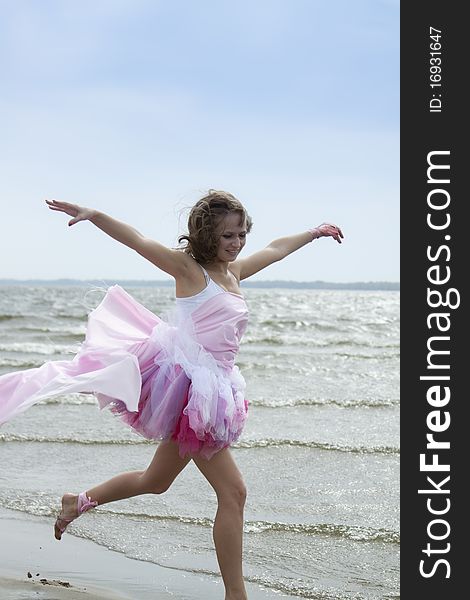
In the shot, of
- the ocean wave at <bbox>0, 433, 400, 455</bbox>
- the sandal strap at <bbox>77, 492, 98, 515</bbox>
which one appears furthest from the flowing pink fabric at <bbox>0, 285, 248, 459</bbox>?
the ocean wave at <bbox>0, 433, 400, 455</bbox>

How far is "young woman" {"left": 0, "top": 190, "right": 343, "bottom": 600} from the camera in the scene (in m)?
4.20

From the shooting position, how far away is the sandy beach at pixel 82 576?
15.1 ft

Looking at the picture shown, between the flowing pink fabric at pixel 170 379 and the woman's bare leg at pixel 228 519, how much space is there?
0.29ft

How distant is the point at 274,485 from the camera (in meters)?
7.21

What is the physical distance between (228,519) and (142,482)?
0.60 meters

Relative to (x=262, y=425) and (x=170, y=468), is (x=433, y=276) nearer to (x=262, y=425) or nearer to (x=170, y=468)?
(x=170, y=468)

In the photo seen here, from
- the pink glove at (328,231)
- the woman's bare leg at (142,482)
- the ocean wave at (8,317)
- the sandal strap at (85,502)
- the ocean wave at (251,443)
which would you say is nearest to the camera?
the woman's bare leg at (142,482)

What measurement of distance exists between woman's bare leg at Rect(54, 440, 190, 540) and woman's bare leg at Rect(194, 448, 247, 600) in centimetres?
28

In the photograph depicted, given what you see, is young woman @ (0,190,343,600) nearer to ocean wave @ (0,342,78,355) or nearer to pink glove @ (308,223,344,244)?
pink glove @ (308,223,344,244)

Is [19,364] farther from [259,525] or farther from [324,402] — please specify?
[259,525]

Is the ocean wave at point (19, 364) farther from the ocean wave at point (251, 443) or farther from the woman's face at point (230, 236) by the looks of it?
the woman's face at point (230, 236)

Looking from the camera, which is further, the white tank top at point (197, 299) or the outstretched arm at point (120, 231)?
the white tank top at point (197, 299)

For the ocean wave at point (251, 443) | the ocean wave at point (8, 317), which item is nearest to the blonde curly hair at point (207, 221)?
the ocean wave at point (251, 443)

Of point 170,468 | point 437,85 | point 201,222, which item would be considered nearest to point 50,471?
point 170,468
